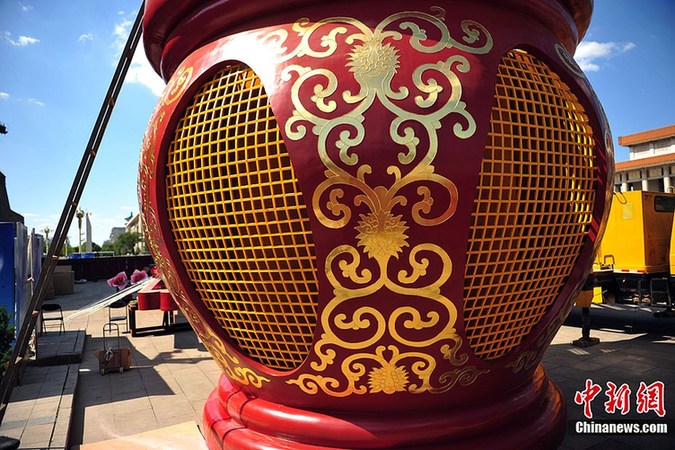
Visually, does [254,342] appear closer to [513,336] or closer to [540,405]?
[513,336]

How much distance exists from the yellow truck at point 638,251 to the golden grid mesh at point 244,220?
688 centimetres

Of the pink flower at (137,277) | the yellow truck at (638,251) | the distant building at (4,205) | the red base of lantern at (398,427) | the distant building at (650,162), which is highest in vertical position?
the distant building at (650,162)

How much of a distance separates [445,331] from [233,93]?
1.60m

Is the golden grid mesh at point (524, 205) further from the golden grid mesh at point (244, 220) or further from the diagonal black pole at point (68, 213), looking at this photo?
the diagonal black pole at point (68, 213)

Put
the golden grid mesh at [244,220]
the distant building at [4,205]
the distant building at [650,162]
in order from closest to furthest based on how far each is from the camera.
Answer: the golden grid mesh at [244,220]
the distant building at [4,205]
the distant building at [650,162]

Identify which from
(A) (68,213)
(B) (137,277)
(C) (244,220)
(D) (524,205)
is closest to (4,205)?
(B) (137,277)

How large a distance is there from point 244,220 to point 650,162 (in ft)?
122

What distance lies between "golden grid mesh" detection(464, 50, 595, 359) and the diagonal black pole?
2719 millimetres

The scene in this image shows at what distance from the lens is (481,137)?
2027 millimetres

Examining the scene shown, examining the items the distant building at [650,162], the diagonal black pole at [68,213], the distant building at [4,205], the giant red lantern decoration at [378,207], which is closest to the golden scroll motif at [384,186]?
the giant red lantern decoration at [378,207]

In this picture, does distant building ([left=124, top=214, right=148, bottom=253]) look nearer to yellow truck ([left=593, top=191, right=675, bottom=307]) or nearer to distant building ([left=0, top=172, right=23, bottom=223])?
distant building ([left=0, top=172, right=23, bottom=223])

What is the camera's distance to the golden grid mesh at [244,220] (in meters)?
2.15

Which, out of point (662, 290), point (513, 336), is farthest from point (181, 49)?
point (662, 290)

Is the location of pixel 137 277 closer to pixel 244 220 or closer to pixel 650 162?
pixel 244 220
